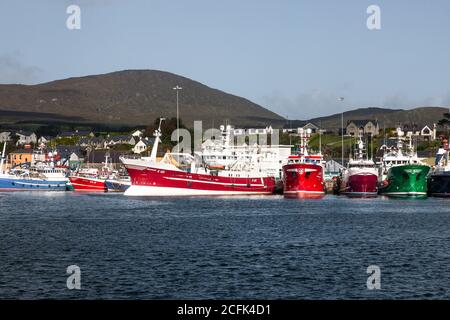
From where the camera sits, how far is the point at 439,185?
12369 centimetres

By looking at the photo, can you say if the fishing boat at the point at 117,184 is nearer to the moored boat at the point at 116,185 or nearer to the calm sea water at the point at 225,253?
the moored boat at the point at 116,185

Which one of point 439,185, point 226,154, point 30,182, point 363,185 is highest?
point 226,154

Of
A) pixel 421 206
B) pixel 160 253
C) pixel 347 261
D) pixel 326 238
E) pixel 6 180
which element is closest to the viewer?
pixel 347 261

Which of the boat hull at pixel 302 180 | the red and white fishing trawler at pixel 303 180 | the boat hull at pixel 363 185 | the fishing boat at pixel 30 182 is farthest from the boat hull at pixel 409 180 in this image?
the fishing boat at pixel 30 182

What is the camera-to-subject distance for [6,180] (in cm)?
15600

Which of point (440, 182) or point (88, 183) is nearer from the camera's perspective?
point (440, 182)

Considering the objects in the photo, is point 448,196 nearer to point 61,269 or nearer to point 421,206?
point 421,206

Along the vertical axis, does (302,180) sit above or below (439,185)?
above

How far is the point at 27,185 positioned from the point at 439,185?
241ft

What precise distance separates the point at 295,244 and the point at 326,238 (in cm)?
457

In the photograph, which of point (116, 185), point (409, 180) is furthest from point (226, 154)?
point (409, 180)

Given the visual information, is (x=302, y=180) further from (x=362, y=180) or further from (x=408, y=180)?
(x=408, y=180)

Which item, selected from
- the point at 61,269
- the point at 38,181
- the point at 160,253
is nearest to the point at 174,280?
the point at 61,269

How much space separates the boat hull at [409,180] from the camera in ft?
Result: 377
